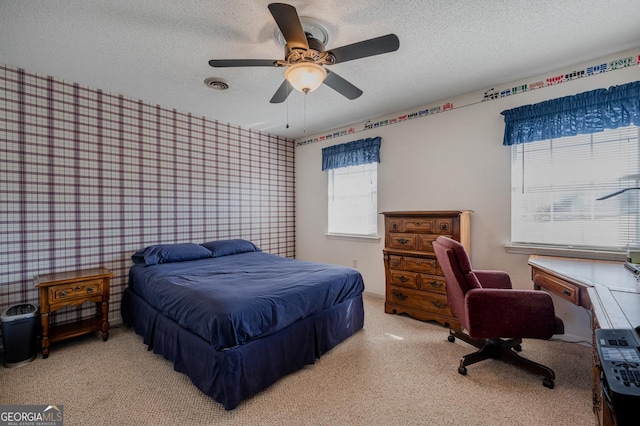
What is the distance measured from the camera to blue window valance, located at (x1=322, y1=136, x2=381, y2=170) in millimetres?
3765

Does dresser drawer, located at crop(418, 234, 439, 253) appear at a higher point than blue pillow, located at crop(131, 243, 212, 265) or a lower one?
higher

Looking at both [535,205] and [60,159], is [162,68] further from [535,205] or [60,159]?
[535,205]

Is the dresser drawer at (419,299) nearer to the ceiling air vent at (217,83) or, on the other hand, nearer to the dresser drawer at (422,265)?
the dresser drawer at (422,265)

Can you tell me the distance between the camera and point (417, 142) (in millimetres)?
3432

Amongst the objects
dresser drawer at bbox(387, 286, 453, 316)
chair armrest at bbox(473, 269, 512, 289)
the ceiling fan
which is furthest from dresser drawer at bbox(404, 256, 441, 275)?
the ceiling fan

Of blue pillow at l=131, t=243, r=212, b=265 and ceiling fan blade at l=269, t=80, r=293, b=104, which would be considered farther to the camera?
blue pillow at l=131, t=243, r=212, b=265

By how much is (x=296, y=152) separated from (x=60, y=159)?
125 inches

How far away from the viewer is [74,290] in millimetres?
2398

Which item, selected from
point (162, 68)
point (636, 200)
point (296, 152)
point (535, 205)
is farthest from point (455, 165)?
point (162, 68)

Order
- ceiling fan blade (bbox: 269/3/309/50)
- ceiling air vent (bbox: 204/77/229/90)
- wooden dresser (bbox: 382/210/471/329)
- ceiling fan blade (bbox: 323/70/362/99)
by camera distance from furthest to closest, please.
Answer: wooden dresser (bbox: 382/210/471/329) < ceiling air vent (bbox: 204/77/229/90) < ceiling fan blade (bbox: 323/70/362/99) < ceiling fan blade (bbox: 269/3/309/50)

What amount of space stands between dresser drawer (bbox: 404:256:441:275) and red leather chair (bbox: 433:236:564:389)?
0.79 m

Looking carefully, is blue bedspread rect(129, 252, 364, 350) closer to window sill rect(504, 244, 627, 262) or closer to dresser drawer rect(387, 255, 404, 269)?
dresser drawer rect(387, 255, 404, 269)

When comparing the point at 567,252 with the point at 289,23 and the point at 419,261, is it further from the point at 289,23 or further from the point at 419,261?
the point at 289,23

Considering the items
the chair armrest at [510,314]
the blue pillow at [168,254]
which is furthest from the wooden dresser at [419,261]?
the blue pillow at [168,254]
